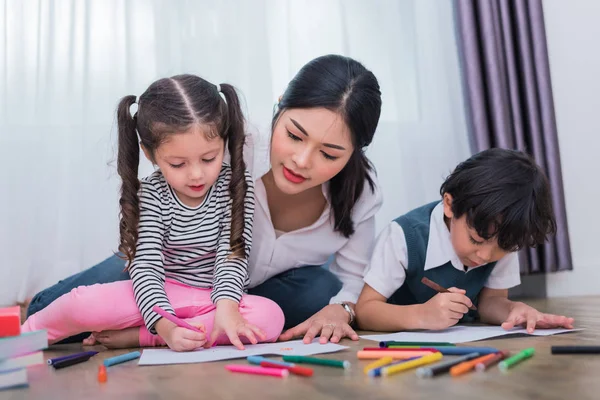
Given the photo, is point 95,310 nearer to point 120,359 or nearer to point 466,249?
point 120,359

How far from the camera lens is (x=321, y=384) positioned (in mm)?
867

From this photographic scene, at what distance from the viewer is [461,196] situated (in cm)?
142

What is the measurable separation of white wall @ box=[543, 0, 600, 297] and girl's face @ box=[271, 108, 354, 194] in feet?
4.63

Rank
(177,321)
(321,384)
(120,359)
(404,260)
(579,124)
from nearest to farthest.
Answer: (321,384) → (120,359) → (177,321) → (404,260) → (579,124)

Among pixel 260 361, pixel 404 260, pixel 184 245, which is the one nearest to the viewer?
pixel 260 361

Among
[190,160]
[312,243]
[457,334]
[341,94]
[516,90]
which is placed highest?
[516,90]

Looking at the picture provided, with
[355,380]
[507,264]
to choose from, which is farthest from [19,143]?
[355,380]

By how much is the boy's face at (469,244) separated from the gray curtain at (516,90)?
1.11 meters

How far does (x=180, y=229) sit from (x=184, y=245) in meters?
0.04

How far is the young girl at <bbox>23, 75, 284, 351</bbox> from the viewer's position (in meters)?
1.32

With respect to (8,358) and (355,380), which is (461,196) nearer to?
(355,380)

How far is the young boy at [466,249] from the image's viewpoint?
135 cm

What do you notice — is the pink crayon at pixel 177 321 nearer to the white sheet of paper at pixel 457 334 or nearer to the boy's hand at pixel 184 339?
the boy's hand at pixel 184 339

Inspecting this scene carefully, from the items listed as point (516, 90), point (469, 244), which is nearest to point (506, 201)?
point (469, 244)
